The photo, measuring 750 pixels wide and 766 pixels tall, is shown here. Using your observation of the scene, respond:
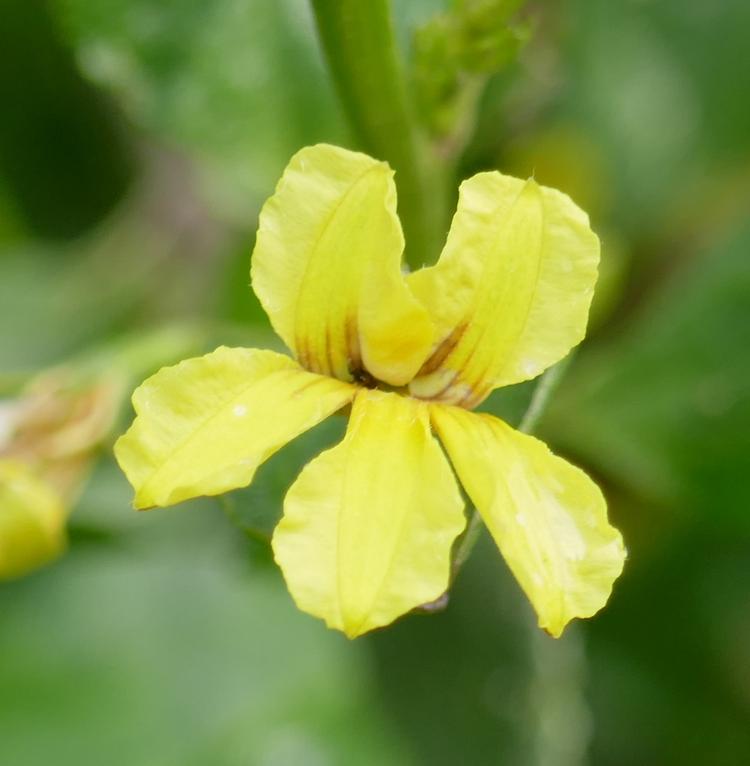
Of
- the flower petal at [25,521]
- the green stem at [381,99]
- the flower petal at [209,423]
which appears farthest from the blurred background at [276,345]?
the flower petal at [209,423]

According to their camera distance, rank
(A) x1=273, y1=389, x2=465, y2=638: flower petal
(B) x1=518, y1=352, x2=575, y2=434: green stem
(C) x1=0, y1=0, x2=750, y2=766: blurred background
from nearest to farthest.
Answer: (A) x1=273, y1=389, x2=465, y2=638: flower petal < (B) x1=518, y1=352, x2=575, y2=434: green stem < (C) x1=0, y1=0, x2=750, y2=766: blurred background

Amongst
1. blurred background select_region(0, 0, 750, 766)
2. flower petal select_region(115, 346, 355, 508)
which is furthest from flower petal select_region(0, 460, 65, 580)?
flower petal select_region(115, 346, 355, 508)

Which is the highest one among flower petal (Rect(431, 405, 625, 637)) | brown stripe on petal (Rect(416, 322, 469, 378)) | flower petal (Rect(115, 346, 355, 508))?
flower petal (Rect(115, 346, 355, 508))

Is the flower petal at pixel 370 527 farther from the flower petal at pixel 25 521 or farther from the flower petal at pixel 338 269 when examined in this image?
the flower petal at pixel 25 521

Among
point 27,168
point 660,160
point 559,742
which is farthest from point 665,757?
point 27,168

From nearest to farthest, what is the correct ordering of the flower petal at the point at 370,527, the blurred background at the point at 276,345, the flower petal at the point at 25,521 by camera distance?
the flower petal at the point at 370,527 → the flower petal at the point at 25,521 → the blurred background at the point at 276,345

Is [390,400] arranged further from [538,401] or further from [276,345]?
[276,345]

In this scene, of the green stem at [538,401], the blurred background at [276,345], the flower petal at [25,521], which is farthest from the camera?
the blurred background at [276,345]

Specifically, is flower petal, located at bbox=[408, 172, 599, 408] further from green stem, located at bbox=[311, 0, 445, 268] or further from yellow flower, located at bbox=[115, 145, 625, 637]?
green stem, located at bbox=[311, 0, 445, 268]
